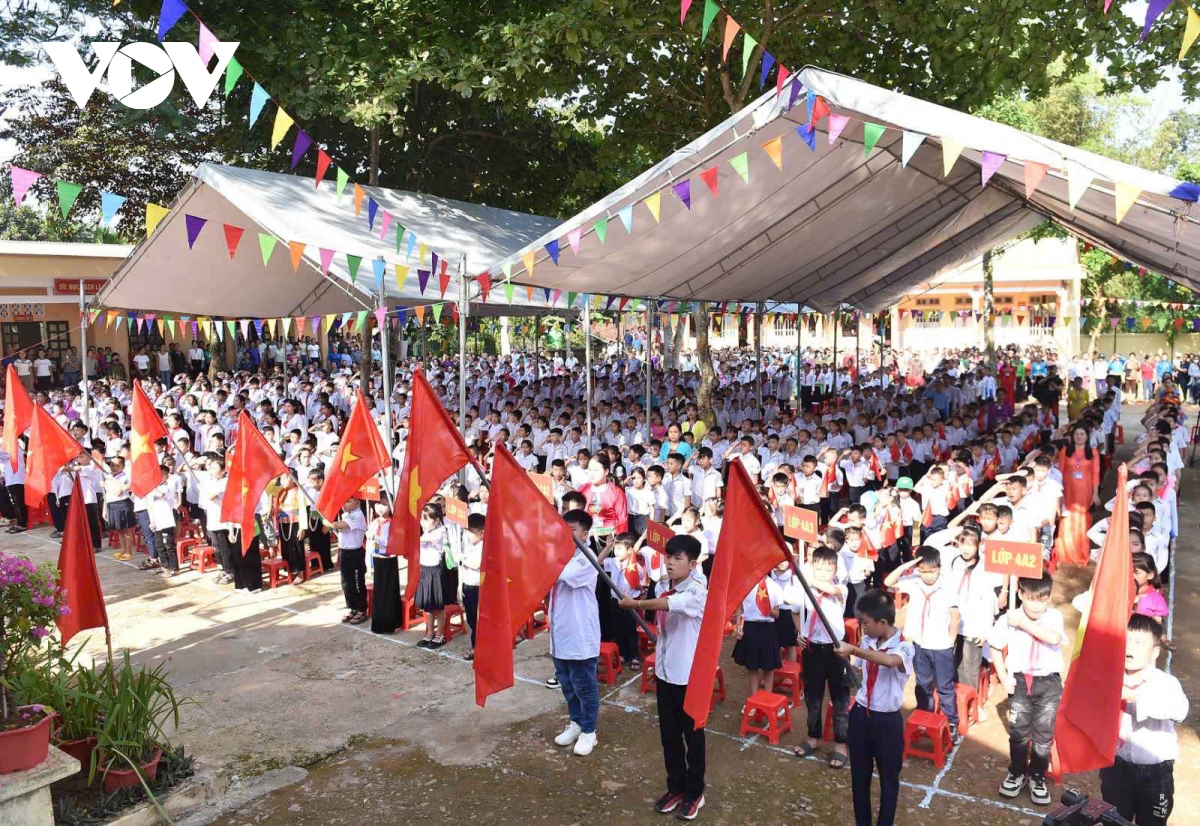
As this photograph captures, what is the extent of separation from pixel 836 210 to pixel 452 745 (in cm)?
852

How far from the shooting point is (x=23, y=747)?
4484 mm

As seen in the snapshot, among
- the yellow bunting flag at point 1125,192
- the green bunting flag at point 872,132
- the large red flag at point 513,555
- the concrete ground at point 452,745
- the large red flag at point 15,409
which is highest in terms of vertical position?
the green bunting flag at point 872,132

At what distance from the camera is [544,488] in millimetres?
8797

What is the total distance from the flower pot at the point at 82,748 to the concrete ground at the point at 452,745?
75 centimetres

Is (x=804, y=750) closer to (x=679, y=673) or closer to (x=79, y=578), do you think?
(x=679, y=673)

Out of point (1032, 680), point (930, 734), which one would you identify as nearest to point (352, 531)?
point (930, 734)

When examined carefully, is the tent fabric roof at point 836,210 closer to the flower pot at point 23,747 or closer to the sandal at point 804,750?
the sandal at point 804,750

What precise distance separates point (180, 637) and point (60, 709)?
342 centimetres

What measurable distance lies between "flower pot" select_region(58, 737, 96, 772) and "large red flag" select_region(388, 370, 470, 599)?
242cm

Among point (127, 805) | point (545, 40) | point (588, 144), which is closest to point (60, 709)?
point (127, 805)

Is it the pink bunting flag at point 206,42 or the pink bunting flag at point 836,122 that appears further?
the pink bunting flag at point 836,122

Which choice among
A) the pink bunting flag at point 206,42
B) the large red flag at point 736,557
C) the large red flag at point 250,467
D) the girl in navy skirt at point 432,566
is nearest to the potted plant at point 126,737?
the girl in navy skirt at point 432,566

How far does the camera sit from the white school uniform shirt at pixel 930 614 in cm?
597

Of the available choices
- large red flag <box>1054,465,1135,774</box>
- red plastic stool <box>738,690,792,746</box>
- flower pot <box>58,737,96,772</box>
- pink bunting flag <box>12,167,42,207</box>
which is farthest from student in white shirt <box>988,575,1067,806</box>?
pink bunting flag <box>12,167,42,207</box>
